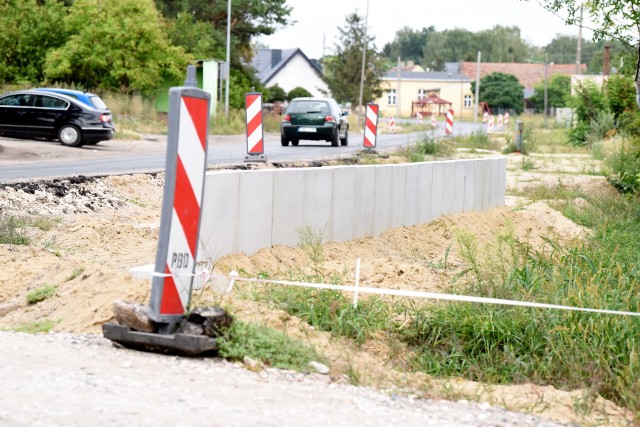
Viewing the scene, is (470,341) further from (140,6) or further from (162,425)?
(140,6)

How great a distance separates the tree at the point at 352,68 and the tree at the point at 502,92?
3872cm

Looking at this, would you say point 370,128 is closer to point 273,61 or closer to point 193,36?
point 193,36

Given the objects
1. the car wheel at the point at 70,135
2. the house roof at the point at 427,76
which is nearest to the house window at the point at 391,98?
the house roof at the point at 427,76

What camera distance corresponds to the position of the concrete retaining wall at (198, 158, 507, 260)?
955 cm

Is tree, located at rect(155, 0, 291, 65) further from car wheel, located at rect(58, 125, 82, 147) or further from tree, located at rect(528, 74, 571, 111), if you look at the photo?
tree, located at rect(528, 74, 571, 111)

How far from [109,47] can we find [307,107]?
13.8m

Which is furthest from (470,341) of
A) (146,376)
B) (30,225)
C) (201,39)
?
(201,39)

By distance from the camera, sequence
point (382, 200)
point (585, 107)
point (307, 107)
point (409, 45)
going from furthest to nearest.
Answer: point (409, 45) < point (585, 107) < point (307, 107) < point (382, 200)

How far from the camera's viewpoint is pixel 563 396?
6121 millimetres

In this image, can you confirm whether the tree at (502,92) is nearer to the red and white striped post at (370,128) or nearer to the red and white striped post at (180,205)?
the red and white striped post at (370,128)

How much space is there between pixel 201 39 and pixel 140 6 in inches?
356

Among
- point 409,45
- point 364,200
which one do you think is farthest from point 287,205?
point 409,45

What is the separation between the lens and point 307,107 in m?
33.8

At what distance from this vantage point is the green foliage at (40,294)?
7.84 meters
